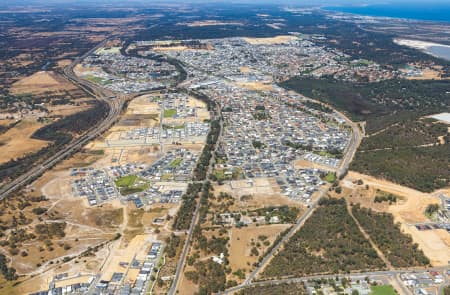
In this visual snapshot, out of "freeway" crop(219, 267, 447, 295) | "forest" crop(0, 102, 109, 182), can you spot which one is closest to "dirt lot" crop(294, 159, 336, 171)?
"freeway" crop(219, 267, 447, 295)

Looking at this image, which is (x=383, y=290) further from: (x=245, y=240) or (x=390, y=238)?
(x=245, y=240)

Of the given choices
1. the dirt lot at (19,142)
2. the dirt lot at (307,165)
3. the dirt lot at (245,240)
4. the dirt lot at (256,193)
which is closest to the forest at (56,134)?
the dirt lot at (19,142)

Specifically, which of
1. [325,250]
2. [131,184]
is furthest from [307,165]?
[131,184]

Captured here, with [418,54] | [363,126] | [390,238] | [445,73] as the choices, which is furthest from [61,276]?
[418,54]

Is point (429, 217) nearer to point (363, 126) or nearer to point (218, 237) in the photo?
point (218, 237)

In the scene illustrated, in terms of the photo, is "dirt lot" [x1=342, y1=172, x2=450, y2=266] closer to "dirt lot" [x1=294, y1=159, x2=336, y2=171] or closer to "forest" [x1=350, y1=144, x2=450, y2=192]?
"forest" [x1=350, y1=144, x2=450, y2=192]
